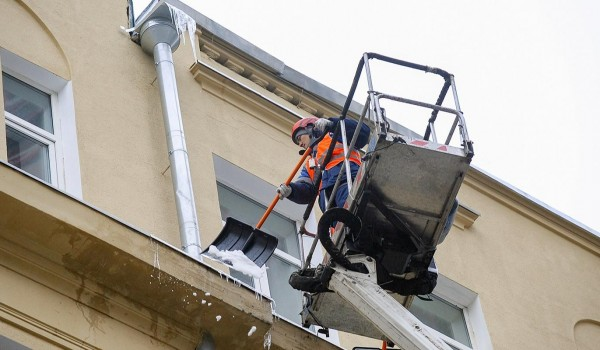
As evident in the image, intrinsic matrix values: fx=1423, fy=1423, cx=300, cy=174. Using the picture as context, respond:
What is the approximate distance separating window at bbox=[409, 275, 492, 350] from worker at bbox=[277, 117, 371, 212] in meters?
2.65

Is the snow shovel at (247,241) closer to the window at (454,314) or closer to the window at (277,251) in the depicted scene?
the window at (277,251)

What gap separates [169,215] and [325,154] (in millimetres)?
1353

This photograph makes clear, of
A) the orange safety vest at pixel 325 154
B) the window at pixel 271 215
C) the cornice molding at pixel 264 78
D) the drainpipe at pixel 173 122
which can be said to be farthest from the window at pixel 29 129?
the cornice molding at pixel 264 78

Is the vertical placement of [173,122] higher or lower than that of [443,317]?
lower

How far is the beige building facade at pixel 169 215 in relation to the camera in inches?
A: 374

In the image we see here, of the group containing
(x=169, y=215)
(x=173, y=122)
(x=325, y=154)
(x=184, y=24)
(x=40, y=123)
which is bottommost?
(x=169, y=215)

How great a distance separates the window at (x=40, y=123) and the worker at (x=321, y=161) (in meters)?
1.73

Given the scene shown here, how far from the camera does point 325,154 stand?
11.3m

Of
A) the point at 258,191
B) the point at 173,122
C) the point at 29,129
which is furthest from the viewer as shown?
the point at 258,191

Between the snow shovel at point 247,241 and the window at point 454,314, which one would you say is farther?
the window at point 454,314

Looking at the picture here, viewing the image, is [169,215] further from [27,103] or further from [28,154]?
[27,103]

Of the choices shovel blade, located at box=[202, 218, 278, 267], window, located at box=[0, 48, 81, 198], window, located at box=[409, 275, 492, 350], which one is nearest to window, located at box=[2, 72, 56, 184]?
window, located at box=[0, 48, 81, 198]

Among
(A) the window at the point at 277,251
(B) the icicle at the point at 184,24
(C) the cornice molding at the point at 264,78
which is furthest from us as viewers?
(C) the cornice molding at the point at 264,78

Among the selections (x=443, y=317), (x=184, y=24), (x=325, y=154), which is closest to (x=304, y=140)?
(x=325, y=154)
